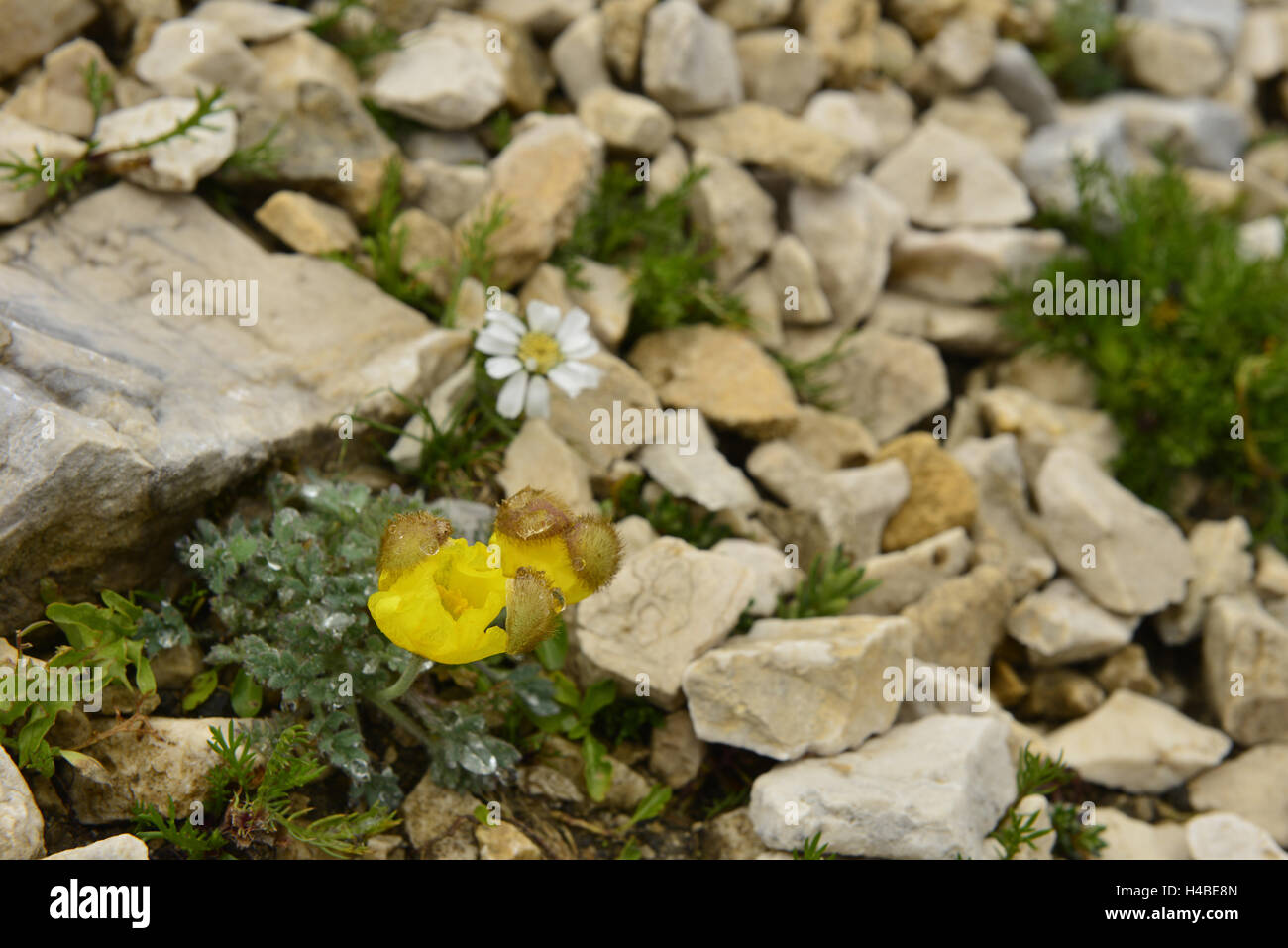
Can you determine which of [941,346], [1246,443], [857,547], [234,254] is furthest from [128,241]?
[1246,443]

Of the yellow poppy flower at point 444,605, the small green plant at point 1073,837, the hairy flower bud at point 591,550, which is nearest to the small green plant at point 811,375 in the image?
the small green plant at point 1073,837

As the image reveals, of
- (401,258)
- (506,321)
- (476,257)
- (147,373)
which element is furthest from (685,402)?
(147,373)

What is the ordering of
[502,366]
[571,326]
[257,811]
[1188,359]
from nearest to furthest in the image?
[257,811] → [502,366] → [571,326] → [1188,359]

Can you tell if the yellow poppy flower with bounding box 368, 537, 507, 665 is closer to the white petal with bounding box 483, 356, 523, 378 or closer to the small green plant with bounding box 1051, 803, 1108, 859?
the white petal with bounding box 483, 356, 523, 378

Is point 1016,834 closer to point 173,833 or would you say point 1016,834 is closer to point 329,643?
point 329,643

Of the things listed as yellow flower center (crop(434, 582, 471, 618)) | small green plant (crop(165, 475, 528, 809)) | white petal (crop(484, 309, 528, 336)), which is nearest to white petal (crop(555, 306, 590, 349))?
white petal (crop(484, 309, 528, 336))
